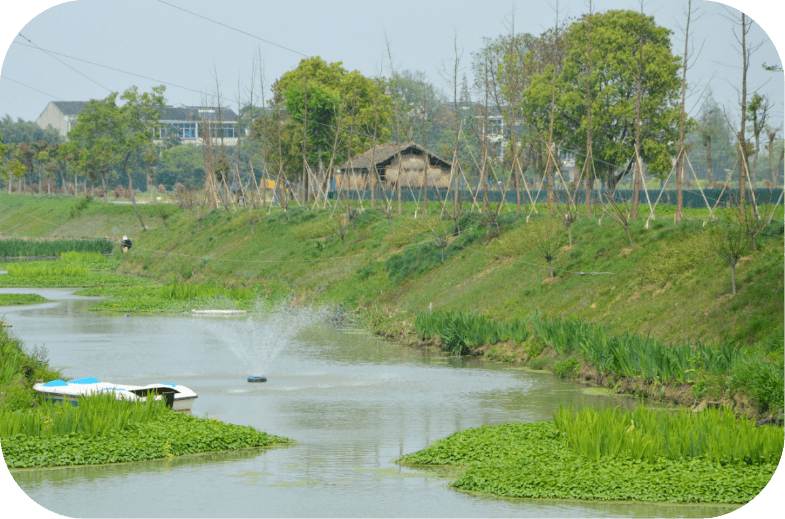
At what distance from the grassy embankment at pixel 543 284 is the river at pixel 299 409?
1.29 m

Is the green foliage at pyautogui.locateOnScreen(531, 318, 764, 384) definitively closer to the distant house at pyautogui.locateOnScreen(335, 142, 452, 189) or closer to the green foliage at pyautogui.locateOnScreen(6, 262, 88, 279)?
the green foliage at pyautogui.locateOnScreen(6, 262, 88, 279)

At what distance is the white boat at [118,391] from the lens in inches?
615

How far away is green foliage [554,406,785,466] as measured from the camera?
40.1 ft

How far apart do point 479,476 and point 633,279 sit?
15.3 meters

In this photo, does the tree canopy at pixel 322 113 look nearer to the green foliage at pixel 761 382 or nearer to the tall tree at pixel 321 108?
the tall tree at pixel 321 108

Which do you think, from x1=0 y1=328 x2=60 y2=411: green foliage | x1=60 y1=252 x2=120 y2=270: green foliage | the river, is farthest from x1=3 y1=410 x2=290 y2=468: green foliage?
x1=60 y1=252 x2=120 y2=270: green foliage

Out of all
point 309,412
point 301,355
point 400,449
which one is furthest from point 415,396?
point 301,355

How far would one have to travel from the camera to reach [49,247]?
68.6m

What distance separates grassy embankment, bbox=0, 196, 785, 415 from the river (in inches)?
51.0

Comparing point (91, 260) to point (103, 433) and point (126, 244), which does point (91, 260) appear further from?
point (103, 433)

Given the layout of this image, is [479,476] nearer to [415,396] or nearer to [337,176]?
[415,396]

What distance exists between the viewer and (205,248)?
182 feet

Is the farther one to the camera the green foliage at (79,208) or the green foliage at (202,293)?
the green foliage at (79,208)

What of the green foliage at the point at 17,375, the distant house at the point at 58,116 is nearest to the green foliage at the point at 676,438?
the green foliage at the point at 17,375
